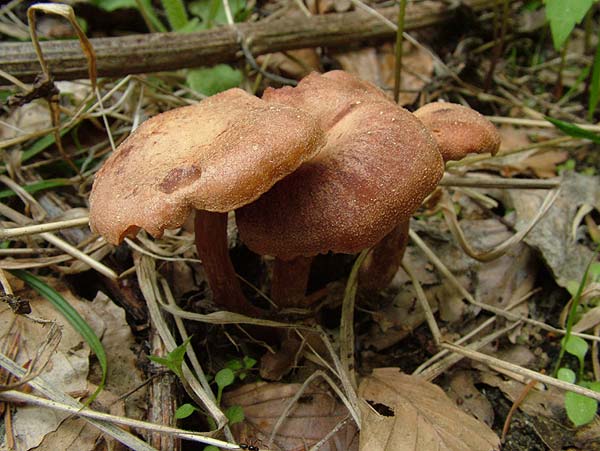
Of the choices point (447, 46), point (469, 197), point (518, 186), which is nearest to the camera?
point (518, 186)

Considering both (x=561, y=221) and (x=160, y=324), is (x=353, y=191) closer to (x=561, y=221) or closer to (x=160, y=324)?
(x=160, y=324)

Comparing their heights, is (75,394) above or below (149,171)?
below

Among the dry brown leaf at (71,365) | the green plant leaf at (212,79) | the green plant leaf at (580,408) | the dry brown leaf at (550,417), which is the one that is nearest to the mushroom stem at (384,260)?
the dry brown leaf at (550,417)

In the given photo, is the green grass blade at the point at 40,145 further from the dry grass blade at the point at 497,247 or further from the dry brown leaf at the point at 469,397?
the dry brown leaf at the point at 469,397

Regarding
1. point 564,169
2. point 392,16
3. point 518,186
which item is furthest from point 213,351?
point 392,16

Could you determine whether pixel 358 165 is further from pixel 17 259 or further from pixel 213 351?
pixel 17 259

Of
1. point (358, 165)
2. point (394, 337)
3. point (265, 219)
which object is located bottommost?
point (394, 337)
